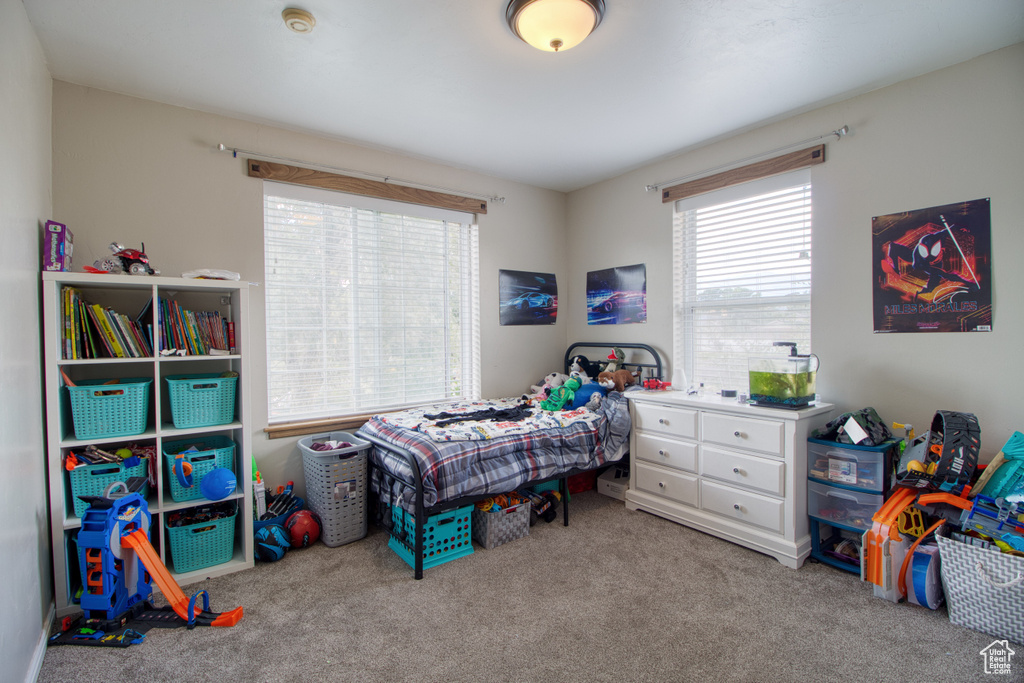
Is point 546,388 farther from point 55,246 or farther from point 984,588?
point 55,246

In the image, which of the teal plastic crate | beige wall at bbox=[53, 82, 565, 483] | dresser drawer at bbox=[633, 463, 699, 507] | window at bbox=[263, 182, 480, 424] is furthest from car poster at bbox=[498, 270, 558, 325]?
the teal plastic crate

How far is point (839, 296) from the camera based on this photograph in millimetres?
2768

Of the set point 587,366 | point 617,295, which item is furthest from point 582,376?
point 617,295

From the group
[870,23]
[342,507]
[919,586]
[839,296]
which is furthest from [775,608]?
[870,23]

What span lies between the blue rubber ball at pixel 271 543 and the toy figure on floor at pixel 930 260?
3713 millimetres

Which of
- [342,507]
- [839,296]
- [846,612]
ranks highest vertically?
[839,296]

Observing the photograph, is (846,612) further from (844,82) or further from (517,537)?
(844,82)

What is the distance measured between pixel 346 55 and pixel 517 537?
108 inches

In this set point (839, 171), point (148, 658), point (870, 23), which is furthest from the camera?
point (839, 171)

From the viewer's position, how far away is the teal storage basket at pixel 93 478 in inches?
83.5

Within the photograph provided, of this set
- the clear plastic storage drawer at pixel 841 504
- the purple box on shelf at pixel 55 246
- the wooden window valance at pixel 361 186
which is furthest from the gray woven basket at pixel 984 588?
the purple box on shelf at pixel 55 246

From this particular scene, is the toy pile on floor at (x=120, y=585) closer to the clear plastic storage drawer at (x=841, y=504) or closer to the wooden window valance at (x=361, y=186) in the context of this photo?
the wooden window valance at (x=361, y=186)

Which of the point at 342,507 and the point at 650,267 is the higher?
the point at 650,267

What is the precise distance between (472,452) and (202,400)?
56.1 inches
